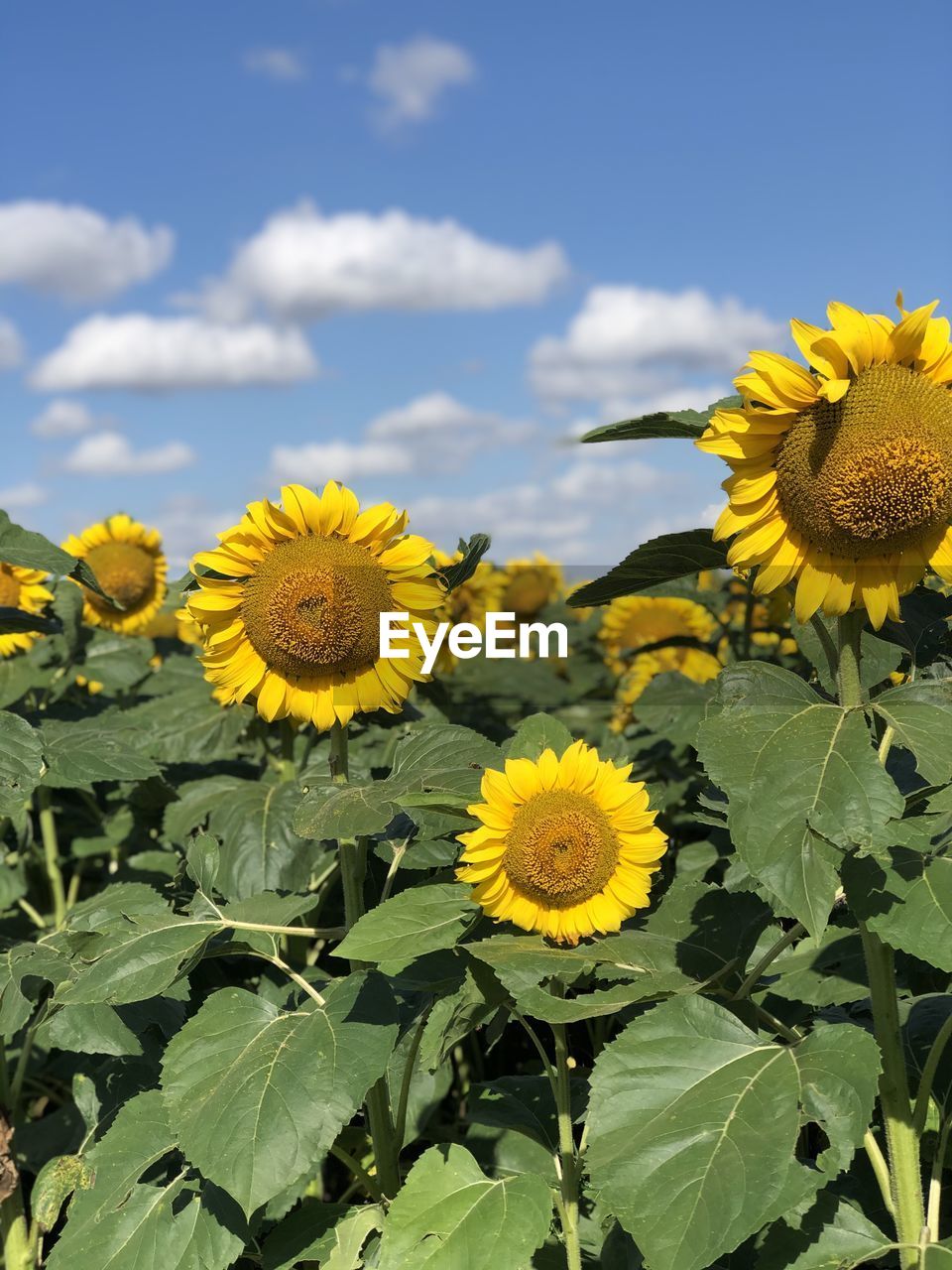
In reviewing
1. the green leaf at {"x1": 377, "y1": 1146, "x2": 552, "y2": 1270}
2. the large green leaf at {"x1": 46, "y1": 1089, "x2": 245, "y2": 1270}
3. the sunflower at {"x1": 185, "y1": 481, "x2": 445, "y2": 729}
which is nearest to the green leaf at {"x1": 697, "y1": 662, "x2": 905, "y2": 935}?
the green leaf at {"x1": 377, "y1": 1146, "x2": 552, "y2": 1270}

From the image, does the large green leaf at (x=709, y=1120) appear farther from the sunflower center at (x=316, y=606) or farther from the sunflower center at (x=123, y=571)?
the sunflower center at (x=123, y=571)

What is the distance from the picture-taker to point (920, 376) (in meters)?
1.92

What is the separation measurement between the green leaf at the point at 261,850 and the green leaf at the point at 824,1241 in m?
1.53

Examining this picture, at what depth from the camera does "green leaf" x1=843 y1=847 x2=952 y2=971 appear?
186cm

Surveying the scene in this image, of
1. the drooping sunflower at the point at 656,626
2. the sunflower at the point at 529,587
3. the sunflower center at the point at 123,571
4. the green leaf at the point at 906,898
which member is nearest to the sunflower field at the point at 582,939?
the green leaf at the point at 906,898

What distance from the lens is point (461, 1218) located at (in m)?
2.13

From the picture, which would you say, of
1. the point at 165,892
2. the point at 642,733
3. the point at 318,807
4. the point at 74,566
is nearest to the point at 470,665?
the point at 642,733

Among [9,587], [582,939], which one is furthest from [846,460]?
[9,587]

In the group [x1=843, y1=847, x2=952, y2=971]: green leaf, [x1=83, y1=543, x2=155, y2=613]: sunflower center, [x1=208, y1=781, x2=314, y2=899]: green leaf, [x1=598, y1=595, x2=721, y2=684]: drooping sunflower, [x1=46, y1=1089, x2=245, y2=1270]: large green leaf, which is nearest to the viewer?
[x1=843, y1=847, x2=952, y2=971]: green leaf

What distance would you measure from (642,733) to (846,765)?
3.29m

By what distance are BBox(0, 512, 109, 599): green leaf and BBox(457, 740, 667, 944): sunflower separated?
117cm

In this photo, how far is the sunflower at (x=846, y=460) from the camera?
188cm

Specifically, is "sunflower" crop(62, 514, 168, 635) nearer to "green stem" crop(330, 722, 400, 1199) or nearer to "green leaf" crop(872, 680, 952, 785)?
"green stem" crop(330, 722, 400, 1199)

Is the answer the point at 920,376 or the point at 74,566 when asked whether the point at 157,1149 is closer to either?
the point at 74,566
